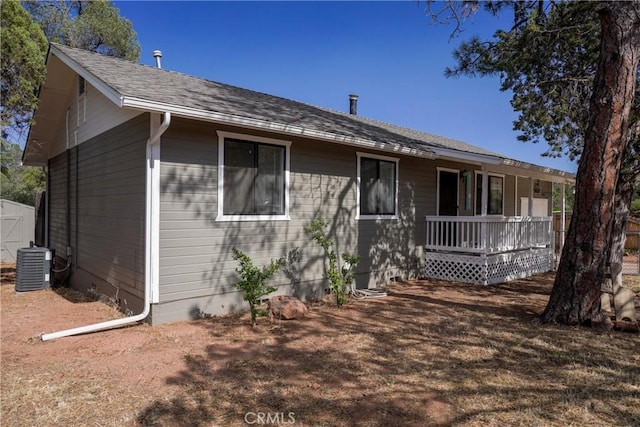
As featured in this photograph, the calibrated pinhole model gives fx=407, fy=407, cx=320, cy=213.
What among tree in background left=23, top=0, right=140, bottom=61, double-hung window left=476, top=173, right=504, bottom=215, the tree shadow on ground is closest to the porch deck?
double-hung window left=476, top=173, right=504, bottom=215

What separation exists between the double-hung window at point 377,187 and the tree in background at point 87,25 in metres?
16.0

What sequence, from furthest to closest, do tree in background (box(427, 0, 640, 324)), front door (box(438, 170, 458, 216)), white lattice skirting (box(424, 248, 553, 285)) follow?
front door (box(438, 170, 458, 216)), white lattice skirting (box(424, 248, 553, 285)), tree in background (box(427, 0, 640, 324))

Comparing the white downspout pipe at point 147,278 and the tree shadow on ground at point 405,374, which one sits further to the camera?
the white downspout pipe at point 147,278

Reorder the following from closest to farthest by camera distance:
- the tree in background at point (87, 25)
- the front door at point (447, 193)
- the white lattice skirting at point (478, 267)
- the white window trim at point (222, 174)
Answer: the white window trim at point (222, 174) < the white lattice skirting at point (478, 267) < the front door at point (447, 193) < the tree in background at point (87, 25)

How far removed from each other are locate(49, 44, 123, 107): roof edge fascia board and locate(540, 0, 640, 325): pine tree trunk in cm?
625

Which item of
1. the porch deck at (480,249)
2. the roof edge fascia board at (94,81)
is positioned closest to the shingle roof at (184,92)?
the roof edge fascia board at (94,81)

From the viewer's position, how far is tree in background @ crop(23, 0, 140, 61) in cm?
1747

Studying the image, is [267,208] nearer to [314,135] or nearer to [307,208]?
[307,208]

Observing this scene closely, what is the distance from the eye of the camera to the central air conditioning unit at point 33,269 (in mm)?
8500

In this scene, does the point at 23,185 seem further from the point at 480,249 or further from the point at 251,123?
the point at 480,249

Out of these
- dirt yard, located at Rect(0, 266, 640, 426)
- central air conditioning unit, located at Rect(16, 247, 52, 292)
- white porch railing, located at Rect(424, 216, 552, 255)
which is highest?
white porch railing, located at Rect(424, 216, 552, 255)

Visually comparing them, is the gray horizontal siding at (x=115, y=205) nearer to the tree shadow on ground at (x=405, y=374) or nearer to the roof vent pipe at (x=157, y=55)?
the tree shadow on ground at (x=405, y=374)

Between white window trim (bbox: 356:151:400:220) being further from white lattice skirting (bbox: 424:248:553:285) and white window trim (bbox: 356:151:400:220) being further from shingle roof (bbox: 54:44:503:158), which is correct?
white lattice skirting (bbox: 424:248:553:285)

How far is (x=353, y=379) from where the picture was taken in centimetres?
389
